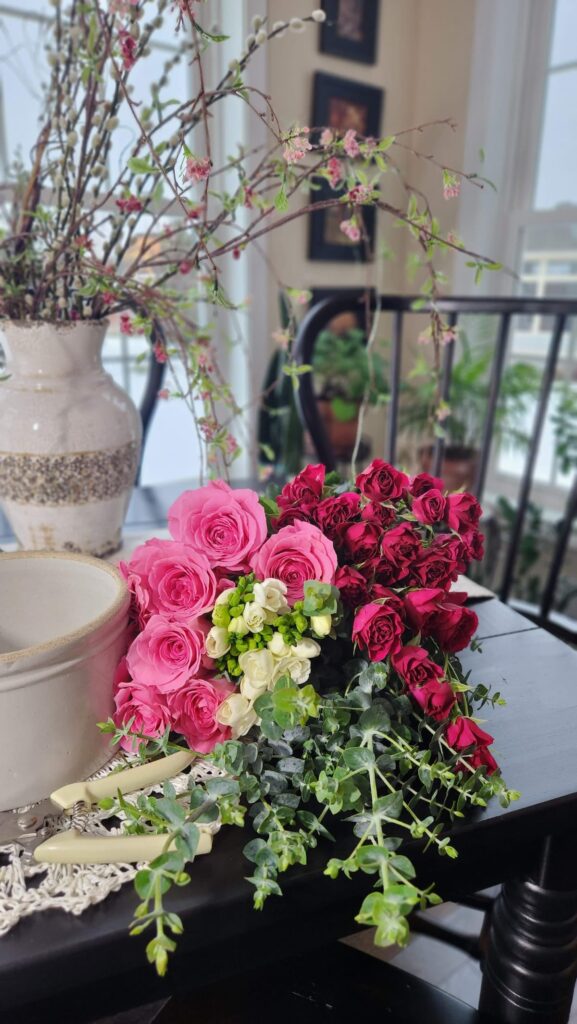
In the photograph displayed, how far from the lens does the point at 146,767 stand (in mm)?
425

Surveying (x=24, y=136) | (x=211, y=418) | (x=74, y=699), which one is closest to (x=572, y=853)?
(x=74, y=699)

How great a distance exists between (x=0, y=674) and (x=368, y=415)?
2.16 m

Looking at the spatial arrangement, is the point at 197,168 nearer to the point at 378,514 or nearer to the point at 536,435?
the point at 378,514

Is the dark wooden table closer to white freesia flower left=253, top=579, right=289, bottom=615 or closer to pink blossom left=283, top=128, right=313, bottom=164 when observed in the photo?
white freesia flower left=253, top=579, right=289, bottom=615

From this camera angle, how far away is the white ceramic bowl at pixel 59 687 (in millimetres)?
385

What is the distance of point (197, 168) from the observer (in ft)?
1.44

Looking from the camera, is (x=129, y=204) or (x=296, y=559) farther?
(x=129, y=204)

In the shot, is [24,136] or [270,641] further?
[24,136]

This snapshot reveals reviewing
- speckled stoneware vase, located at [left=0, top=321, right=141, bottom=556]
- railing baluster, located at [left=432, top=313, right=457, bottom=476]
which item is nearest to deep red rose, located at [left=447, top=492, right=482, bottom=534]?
speckled stoneware vase, located at [left=0, top=321, right=141, bottom=556]

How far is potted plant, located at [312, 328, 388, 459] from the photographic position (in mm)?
2209

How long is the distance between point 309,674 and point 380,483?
0.47 ft

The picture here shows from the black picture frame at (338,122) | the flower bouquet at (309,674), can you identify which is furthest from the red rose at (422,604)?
the black picture frame at (338,122)

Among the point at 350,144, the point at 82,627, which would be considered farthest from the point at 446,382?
the point at 82,627

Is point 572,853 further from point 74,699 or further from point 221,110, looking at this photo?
point 221,110
